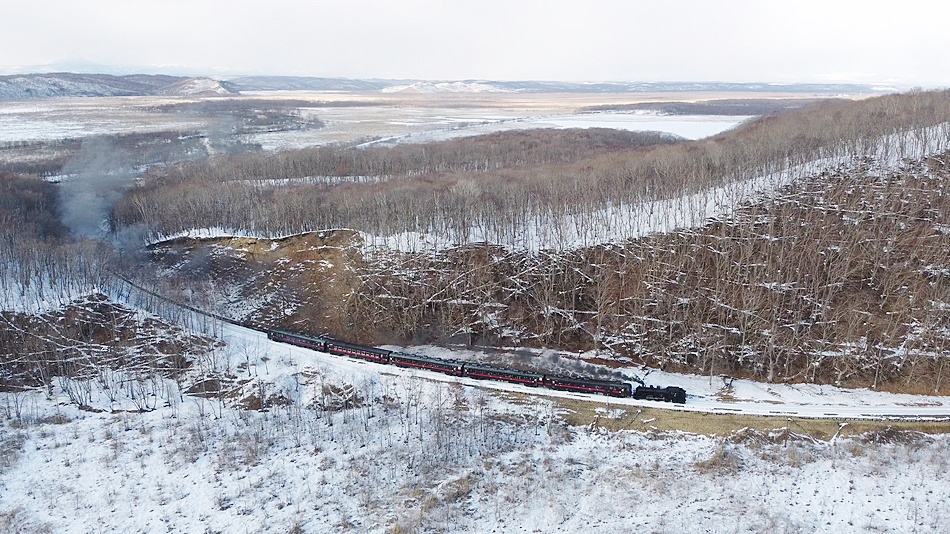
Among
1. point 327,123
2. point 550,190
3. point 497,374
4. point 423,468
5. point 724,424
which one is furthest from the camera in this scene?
point 327,123

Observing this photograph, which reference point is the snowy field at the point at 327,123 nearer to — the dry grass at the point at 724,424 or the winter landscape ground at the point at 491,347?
the winter landscape ground at the point at 491,347

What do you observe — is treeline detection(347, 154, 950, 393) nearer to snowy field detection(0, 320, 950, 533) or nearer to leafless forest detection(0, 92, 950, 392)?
leafless forest detection(0, 92, 950, 392)

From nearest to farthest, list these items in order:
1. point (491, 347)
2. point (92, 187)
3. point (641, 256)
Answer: point (491, 347) < point (641, 256) < point (92, 187)

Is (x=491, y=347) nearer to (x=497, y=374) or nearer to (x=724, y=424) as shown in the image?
(x=497, y=374)

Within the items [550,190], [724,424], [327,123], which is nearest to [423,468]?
[724,424]

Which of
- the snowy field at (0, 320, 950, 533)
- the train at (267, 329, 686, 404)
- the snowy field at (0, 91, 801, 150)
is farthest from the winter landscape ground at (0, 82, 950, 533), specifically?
the snowy field at (0, 91, 801, 150)

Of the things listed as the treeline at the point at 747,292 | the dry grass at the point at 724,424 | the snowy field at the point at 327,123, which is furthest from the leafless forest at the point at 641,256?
the snowy field at the point at 327,123

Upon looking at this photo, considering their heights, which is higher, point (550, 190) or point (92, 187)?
point (550, 190)
